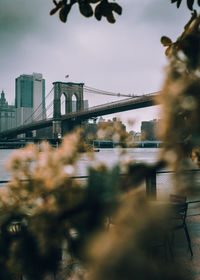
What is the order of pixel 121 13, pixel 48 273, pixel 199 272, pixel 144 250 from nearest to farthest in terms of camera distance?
pixel 144 250
pixel 48 273
pixel 121 13
pixel 199 272

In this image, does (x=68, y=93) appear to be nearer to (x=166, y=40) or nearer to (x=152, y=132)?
(x=166, y=40)

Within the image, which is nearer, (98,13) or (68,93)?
(98,13)

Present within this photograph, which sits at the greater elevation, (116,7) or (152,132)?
(116,7)

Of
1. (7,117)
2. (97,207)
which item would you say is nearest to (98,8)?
(97,207)

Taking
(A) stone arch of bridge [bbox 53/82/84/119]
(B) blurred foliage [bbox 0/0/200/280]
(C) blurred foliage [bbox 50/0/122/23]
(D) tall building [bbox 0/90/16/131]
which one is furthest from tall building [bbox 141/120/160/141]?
(D) tall building [bbox 0/90/16/131]

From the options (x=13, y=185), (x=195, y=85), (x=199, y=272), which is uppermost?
(x=195, y=85)

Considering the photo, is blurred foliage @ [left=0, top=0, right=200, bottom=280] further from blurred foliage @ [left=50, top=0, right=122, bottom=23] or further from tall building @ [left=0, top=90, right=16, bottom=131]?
tall building @ [left=0, top=90, right=16, bottom=131]

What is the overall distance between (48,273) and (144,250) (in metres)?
0.17

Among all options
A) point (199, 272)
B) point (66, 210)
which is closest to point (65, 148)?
point (66, 210)

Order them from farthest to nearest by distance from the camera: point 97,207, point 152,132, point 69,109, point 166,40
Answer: point 69,109 → point 166,40 → point 152,132 → point 97,207

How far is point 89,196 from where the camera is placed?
0.35 meters

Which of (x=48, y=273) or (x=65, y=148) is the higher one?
(x=65, y=148)

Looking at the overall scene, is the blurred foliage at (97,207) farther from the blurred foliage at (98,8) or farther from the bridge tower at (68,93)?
the bridge tower at (68,93)

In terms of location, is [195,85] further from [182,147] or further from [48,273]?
[48,273]
